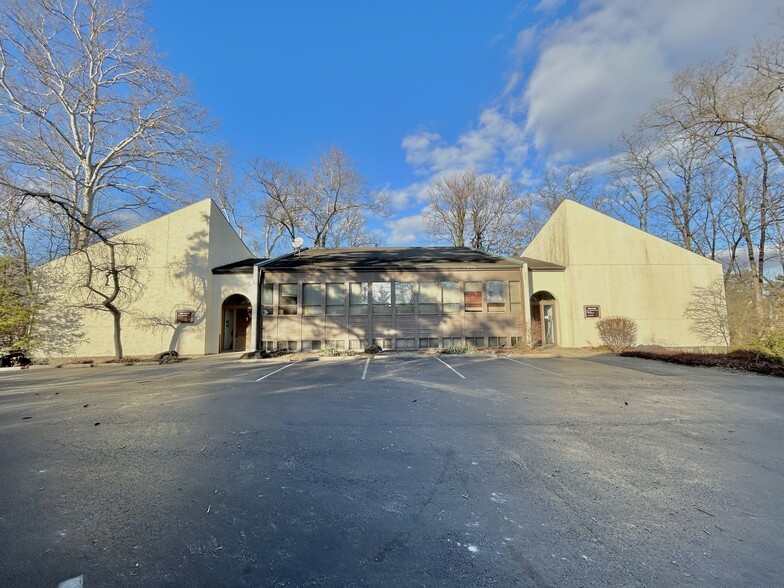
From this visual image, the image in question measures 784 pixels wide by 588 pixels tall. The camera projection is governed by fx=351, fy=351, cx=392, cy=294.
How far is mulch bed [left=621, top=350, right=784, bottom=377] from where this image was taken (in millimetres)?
9156

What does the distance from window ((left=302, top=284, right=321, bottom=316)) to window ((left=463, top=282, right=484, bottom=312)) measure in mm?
6960

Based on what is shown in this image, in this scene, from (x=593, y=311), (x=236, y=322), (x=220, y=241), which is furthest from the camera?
(x=236, y=322)

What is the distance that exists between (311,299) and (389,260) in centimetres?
434

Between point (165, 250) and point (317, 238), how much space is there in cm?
1601

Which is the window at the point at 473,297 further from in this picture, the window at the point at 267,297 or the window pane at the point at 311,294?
the window at the point at 267,297

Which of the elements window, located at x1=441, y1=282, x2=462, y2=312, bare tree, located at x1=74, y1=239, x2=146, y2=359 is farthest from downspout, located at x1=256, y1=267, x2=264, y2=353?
window, located at x1=441, y1=282, x2=462, y2=312

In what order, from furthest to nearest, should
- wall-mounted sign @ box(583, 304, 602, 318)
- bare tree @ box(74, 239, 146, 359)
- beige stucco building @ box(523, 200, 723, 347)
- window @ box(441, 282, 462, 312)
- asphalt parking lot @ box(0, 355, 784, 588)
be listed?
window @ box(441, 282, 462, 312) → wall-mounted sign @ box(583, 304, 602, 318) → beige stucco building @ box(523, 200, 723, 347) → bare tree @ box(74, 239, 146, 359) → asphalt parking lot @ box(0, 355, 784, 588)

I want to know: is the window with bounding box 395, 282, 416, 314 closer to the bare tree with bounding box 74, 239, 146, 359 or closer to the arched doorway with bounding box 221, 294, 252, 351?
the arched doorway with bounding box 221, 294, 252, 351

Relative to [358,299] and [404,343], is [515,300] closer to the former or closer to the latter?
[404,343]

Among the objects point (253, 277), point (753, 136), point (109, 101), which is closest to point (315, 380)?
point (253, 277)

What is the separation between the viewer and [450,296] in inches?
659

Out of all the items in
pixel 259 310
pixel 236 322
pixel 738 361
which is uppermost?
pixel 259 310

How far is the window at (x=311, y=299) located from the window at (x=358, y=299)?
1.51 metres

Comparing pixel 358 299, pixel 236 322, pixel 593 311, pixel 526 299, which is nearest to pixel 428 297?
pixel 358 299
